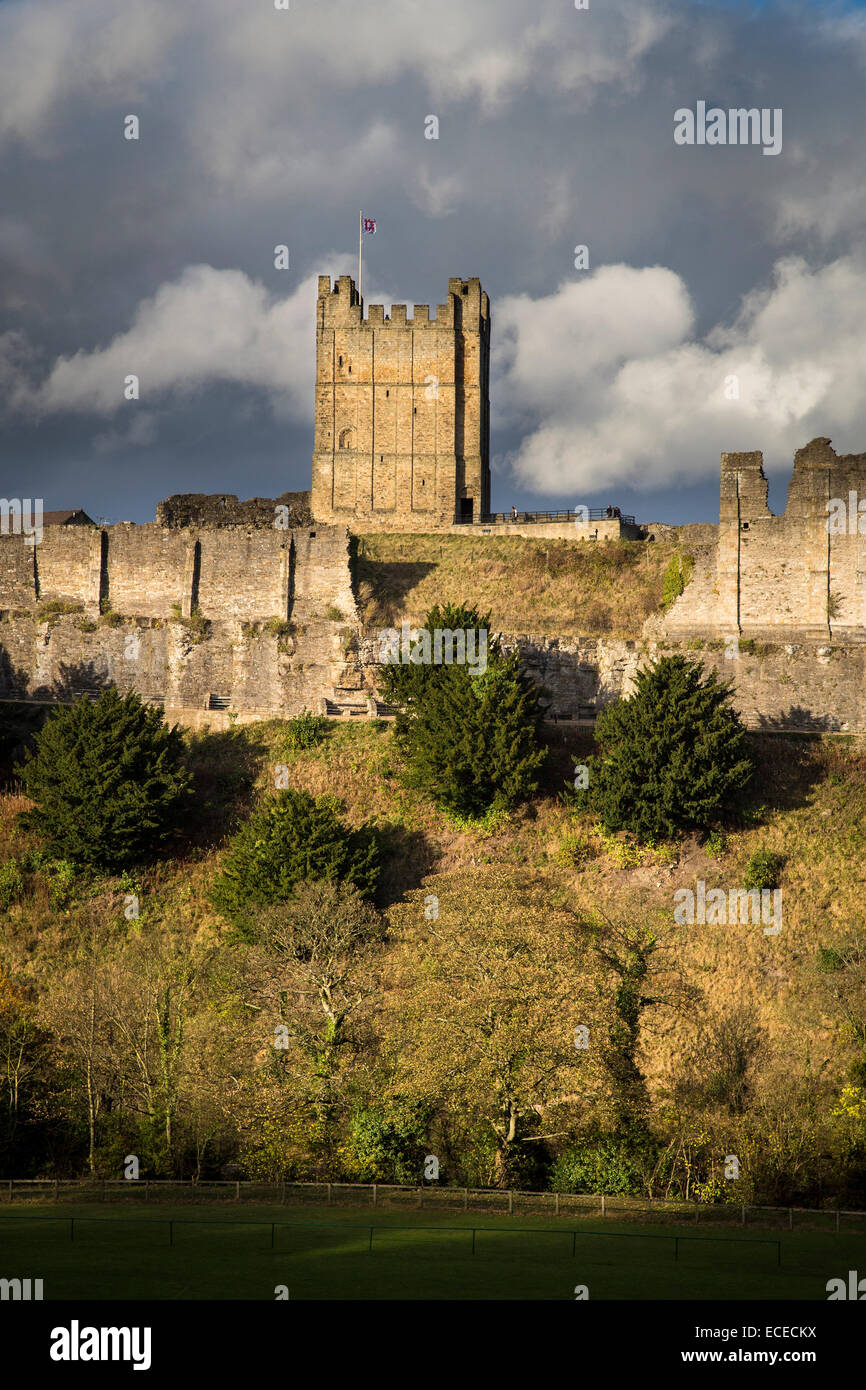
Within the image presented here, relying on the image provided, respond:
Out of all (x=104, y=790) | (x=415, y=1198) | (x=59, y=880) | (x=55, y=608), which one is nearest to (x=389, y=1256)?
(x=415, y=1198)

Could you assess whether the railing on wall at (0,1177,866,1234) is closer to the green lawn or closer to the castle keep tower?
the green lawn

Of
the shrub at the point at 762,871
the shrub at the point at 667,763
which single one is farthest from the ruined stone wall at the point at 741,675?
the shrub at the point at 762,871

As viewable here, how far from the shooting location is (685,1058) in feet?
92.3

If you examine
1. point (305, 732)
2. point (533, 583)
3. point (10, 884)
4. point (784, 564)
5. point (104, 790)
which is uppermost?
point (533, 583)

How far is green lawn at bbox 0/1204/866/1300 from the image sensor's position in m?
17.7

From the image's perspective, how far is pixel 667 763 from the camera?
33625 millimetres

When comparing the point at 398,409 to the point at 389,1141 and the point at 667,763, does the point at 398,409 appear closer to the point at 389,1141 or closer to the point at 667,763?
the point at 667,763

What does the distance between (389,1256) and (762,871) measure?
1584 cm

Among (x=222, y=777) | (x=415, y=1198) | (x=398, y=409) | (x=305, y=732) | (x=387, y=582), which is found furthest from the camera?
(x=398, y=409)

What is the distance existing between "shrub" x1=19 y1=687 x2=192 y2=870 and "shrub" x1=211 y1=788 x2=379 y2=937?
295 cm

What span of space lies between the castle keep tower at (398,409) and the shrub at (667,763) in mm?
31733

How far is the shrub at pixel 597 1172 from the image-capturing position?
25.2 metres
